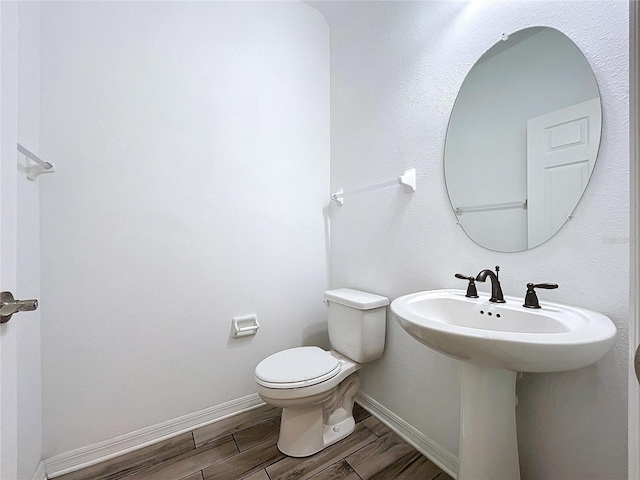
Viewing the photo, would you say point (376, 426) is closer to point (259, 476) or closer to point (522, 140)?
point (259, 476)

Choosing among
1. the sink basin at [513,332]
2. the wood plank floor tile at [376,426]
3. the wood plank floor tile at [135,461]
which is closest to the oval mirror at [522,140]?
the sink basin at [513,332]

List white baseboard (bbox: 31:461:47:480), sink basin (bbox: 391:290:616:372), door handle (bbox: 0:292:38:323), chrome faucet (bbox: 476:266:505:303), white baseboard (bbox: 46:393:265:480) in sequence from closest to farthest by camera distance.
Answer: door handle (bbox: 0:292:38:323) → sink basin (bbox: 391:290:616:372) → chrome faucet (bbox: 476:266:505:303) → white baseboard (bbox: 31:461:47:480) → white baseboard (bbox: 46:393:265:480)

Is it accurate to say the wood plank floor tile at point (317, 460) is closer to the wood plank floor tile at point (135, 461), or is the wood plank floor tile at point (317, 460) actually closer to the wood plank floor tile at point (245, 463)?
the wood plank floor tile at point (245, 463)

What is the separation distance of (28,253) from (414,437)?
192 centimetres

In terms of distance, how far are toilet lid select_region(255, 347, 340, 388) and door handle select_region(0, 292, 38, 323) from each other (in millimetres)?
940

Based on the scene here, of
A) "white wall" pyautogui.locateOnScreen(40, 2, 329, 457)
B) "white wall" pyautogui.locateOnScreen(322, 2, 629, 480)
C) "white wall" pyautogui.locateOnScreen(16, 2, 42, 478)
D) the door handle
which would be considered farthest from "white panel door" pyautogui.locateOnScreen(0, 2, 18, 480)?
"white wall" pyautogui.locateOnScreen(322, 2, 629, 480)

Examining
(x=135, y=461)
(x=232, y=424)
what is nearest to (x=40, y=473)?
(x=135, y=461)

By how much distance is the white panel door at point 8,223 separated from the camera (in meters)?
0.58

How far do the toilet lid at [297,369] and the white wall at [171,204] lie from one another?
365 mm

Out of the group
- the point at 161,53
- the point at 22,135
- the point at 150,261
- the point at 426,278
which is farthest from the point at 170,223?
the point at 426,278

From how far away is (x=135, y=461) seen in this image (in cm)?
135

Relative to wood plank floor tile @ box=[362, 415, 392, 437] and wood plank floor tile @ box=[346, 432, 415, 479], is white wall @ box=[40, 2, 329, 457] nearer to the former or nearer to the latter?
wood plank floor tile @ box=[362, 415, 392, 437]

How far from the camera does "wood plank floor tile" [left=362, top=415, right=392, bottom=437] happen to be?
1545 millimetres

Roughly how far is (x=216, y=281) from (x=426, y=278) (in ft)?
3.80
